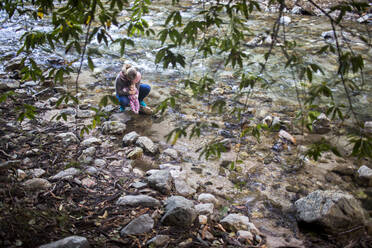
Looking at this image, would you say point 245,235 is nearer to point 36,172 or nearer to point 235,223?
point 235,223

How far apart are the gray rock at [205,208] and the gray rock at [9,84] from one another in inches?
164

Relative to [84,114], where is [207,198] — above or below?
below

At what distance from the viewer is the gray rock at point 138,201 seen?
288 centimetres

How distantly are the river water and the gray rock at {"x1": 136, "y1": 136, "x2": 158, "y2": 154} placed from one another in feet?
0.91

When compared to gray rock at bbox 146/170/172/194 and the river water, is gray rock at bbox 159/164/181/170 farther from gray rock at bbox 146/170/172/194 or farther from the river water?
gray rock at bbox 146/170/172/194

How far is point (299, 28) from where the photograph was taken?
9.92 meters

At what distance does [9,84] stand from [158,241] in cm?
445

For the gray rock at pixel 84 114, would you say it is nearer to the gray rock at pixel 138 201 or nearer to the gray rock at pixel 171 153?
the gray rock at pixel 171 153

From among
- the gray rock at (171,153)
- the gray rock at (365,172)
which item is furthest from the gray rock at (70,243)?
the gray rock at (365,172)

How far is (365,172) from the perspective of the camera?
12.6 ft

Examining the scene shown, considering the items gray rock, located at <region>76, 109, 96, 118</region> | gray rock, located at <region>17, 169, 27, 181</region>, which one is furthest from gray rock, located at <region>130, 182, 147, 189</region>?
gray rock, located at <region>76, 109, 96, 118</region>

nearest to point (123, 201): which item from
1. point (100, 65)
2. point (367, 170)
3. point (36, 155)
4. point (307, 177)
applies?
point (36, 155)

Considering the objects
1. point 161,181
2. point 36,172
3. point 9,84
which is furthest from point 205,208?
point 9,84

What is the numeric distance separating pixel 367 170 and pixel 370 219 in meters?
0.89
